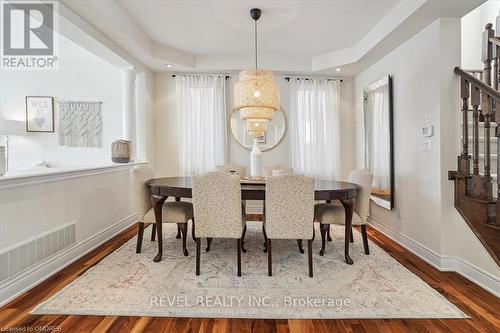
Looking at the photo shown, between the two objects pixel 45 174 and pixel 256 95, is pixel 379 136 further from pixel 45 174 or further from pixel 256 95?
pixel 45 174

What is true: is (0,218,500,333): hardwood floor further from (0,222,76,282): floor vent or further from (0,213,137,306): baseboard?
(0,222,76,282): floor vent

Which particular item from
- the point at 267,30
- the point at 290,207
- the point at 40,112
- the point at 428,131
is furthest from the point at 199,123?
the point at 428,131

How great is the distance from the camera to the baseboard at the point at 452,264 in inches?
86.4

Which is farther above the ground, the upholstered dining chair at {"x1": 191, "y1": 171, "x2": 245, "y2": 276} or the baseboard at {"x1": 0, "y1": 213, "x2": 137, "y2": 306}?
the upholstered dining chair at {"x1": 191, "y1": 171, "x2": 245, "y2": 276}

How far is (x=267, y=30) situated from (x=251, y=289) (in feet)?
9.98

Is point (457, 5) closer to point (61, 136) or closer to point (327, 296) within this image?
point (327, 296)

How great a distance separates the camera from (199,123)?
4719 mm

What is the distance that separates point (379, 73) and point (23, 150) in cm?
584

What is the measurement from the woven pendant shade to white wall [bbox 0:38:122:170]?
2.70m

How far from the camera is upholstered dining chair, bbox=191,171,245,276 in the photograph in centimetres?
237

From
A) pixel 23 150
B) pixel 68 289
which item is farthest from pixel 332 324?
pixel 23 150

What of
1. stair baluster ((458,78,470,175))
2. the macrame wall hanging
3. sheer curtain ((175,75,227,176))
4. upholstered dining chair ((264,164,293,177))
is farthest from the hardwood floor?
the macrame wall hanging

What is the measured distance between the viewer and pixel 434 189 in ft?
9.01

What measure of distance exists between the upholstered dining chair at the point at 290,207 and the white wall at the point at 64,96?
3.43m
